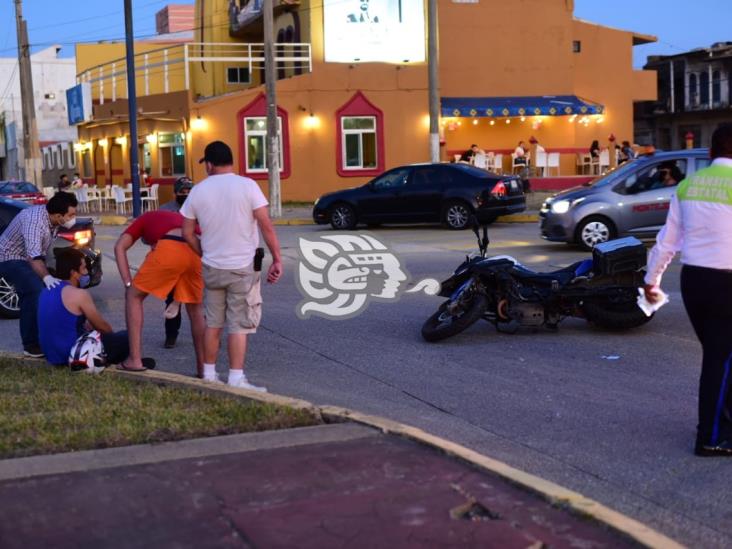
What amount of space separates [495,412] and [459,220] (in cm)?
1583

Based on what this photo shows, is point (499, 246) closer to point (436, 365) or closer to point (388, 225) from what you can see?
point (388, 225)

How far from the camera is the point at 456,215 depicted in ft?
74.9

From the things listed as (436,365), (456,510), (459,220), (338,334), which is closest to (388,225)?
(459,220)

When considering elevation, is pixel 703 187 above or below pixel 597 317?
above

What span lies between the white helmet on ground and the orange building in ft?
83.1

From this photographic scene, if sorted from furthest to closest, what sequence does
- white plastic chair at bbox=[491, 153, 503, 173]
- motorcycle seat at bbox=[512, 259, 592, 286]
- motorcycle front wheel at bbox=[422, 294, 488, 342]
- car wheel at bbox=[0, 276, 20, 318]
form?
white plastic chair at bbox=[491, 153, 503, 173], car wheel at bbox=[0, 276, 20, 318], motorcycle seat at bbox=[512, 259, 592, 286], motorcycle front wheel at bbox=[422, 294, 488, 342]

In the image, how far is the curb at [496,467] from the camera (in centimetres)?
450

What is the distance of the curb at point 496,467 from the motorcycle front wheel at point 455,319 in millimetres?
2881

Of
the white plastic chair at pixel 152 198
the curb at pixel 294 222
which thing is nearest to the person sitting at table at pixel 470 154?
the curb at pixel 294 222

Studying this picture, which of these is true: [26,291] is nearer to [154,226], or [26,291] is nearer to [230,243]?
[154,226]

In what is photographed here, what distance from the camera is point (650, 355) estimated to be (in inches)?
357

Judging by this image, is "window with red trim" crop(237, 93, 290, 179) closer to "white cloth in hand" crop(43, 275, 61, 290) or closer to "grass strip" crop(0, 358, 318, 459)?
"white cloth in hand" crop(43, 275, 61, 290)

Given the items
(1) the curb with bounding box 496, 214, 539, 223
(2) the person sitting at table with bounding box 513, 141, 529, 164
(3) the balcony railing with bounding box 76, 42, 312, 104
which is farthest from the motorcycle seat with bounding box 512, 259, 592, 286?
(2) the person sitting at table with bounding box 513, 141, 529, 164

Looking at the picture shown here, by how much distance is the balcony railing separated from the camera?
115 feet
